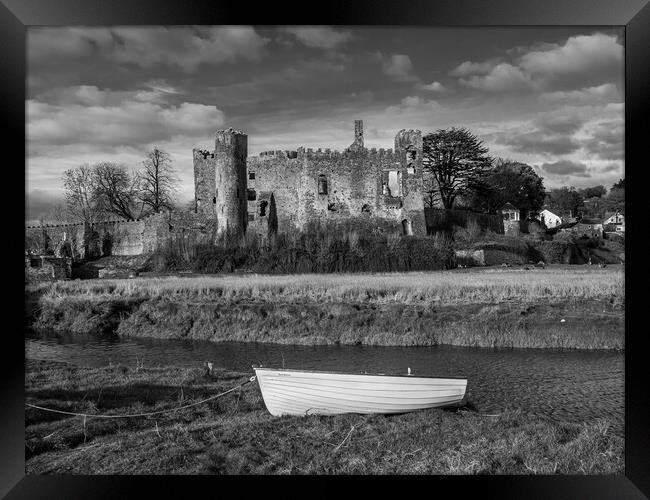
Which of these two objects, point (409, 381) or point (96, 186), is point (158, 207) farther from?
point (409, 381)

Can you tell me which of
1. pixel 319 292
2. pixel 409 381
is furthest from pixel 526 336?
pixel 409 381

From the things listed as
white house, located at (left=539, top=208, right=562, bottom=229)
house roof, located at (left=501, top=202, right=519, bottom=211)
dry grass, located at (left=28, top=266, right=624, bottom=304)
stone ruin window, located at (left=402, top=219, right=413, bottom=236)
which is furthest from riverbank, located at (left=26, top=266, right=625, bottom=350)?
house roof, located at (left=501, top=202, right=519, bottom=211)

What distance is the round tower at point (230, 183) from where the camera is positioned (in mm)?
30953

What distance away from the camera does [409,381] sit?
23.6 feet

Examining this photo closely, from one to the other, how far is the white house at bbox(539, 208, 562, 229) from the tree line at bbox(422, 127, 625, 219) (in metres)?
0.46

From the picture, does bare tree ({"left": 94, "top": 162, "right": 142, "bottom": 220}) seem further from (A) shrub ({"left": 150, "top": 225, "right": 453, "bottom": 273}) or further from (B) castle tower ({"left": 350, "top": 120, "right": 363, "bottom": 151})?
(B) castle tower ({"left": 350, "top": 120, "right": 363, "bottom": 151})

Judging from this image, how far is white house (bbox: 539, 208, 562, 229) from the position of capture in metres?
41.6

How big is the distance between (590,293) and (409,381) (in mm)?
10844

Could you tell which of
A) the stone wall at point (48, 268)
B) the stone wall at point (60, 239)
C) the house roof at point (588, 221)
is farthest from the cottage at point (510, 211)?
the stone wall at point (60, 239)

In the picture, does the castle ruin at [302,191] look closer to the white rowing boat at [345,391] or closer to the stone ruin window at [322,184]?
the stone ruin window at [322,184]

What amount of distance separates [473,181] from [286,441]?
34.8m

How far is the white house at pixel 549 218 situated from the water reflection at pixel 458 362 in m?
31.1

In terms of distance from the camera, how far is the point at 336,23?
520 centimetres

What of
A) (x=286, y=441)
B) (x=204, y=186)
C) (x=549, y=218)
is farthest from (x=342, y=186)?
(x=286, y=441)
